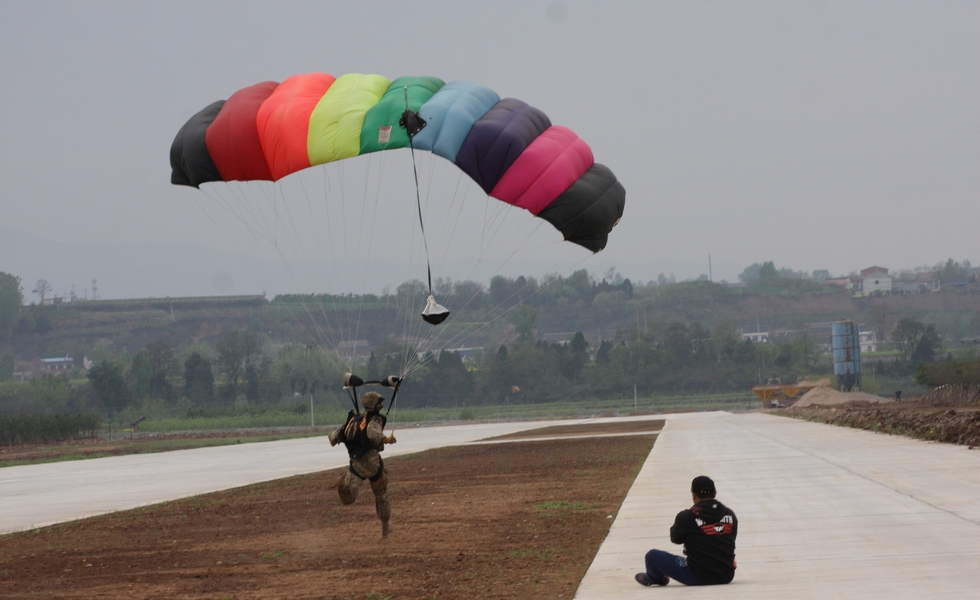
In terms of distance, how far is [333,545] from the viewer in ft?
37.6

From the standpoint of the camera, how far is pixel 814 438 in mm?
26734

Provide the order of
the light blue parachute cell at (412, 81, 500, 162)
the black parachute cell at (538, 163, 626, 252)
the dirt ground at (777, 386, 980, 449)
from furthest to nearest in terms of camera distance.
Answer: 1. the dirt ground at (777, 386, 980, 449)
2. the black parachute cell at (538, 163, 626, 252)
3. the light blue parachute cell at (412, 81, 500, 162)

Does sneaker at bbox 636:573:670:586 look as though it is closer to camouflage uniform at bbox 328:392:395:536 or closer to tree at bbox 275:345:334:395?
camouflage uniform at bbox 328:392:395:536

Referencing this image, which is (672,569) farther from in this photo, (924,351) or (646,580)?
(924,351)

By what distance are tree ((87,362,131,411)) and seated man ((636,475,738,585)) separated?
113421 mm

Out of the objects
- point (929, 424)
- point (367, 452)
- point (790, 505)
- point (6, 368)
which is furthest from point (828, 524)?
point (6, 368)

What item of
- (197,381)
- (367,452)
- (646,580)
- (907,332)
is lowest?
(197,381)

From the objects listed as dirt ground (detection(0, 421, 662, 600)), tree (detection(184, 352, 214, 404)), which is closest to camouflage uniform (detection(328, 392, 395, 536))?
dirt ground (detection(0, 421, 662, 600))

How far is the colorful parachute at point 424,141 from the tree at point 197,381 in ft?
346

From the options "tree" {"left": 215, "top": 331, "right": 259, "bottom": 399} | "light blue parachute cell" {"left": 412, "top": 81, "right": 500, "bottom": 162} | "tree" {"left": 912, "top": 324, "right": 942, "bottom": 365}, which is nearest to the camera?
"light blue parachute cell" {"left": 412, "top": 81, "right": 500, "bottom": 162}

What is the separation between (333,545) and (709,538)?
5.45m

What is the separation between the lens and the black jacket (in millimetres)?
7492

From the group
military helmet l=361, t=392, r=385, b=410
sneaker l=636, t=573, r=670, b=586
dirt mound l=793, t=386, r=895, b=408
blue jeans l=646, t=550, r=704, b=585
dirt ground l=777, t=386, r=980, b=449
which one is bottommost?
dirt mound l=793, t=386, r=895, b=408

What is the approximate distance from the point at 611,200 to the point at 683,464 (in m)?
7.74
